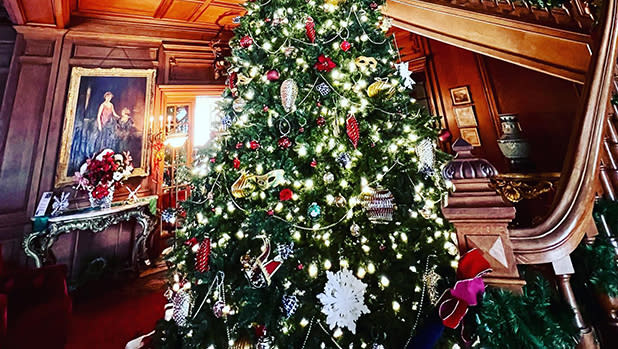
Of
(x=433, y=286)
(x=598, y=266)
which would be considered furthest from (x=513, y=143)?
(x=433, y=286)

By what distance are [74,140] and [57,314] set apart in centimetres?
228

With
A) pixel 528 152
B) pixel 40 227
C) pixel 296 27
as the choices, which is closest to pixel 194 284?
pixel 296 27

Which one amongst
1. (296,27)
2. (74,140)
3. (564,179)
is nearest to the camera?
(564,179)

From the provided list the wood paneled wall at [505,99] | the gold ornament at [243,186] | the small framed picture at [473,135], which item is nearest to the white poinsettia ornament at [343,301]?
the gold ornament at [243,186]

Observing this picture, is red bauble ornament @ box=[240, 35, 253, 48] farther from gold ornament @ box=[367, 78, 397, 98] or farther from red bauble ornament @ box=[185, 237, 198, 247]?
red bauble ornament @ box=[185, 237, 198, 247]

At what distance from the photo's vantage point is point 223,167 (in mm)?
1502

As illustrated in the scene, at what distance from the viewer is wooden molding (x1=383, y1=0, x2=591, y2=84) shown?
2.03 metres

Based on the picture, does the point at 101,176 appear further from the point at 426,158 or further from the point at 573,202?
the point at 573,202

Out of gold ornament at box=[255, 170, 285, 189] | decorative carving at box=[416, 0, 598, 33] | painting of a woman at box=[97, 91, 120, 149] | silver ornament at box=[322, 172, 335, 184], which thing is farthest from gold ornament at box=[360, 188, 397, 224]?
painting of a woman at box=[97, 91, 120, 149]

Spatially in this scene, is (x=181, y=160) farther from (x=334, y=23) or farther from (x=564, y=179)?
(x=564, y=179)

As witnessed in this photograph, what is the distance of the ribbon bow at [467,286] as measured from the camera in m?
0.54

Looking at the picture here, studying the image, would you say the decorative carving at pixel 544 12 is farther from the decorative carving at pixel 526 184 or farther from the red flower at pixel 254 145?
the red flower at pixel 254 145

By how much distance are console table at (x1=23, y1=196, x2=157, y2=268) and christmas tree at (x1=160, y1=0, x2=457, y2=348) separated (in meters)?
1.84

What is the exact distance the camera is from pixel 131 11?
3.34 meters
